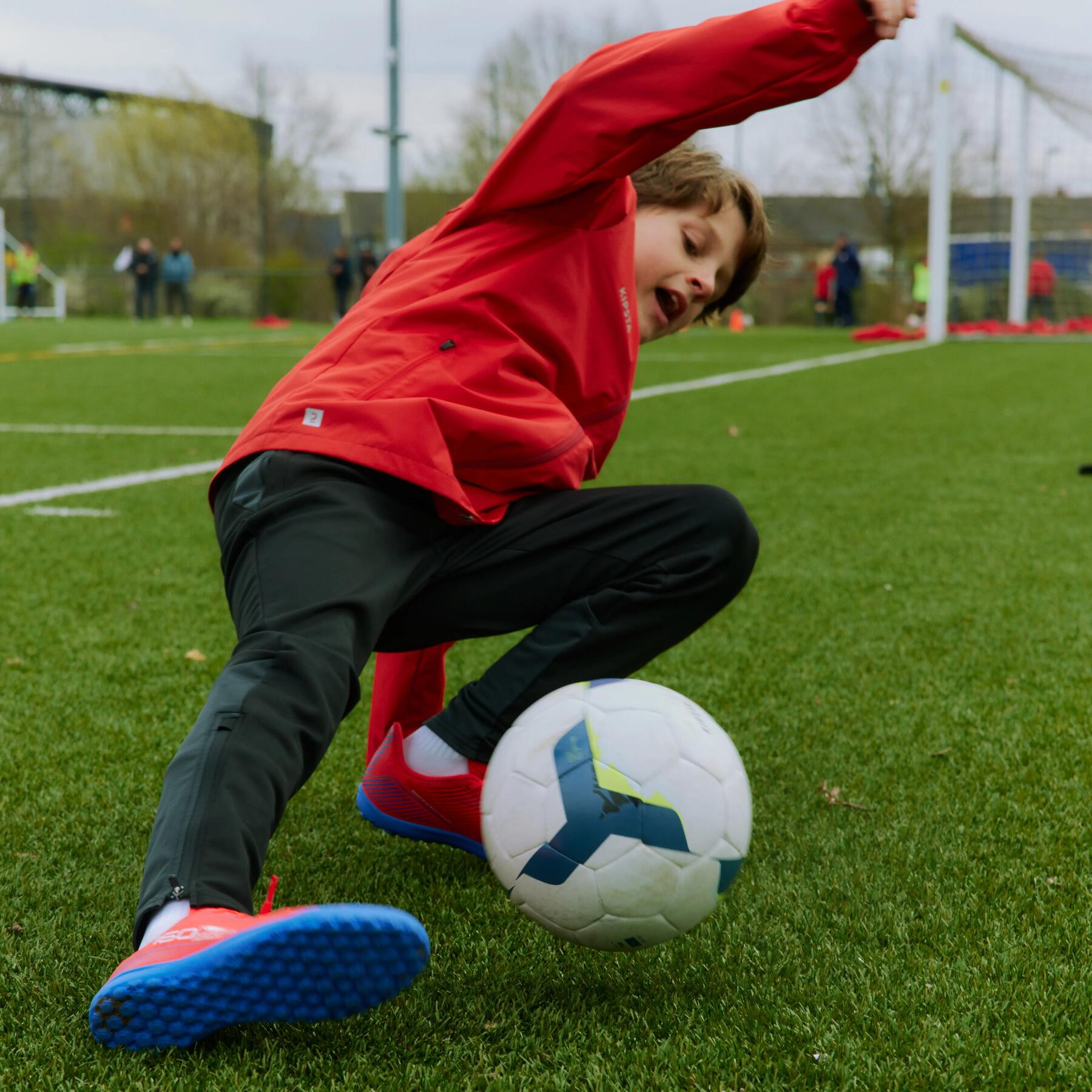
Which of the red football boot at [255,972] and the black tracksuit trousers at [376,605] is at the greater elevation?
the black tracksuit trousers at [376,605]

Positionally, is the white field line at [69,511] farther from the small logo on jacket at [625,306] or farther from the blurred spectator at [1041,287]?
the blurred spectator at [1041,287]

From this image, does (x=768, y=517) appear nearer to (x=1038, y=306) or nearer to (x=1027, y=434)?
(x=1027, y=434)

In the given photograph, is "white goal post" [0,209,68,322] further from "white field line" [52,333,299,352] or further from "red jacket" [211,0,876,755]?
"red jacket" [211,0,876,755]

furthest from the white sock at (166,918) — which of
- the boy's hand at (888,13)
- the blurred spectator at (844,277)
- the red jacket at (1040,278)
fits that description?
the blurred spectator at (844,277)

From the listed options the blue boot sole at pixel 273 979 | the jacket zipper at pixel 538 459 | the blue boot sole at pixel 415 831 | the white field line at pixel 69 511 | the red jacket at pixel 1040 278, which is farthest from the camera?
the red jacket at pixel 1040 278

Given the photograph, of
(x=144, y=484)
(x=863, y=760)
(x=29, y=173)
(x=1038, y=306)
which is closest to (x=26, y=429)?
(x=144, y=484)

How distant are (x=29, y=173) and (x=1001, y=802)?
142 feet

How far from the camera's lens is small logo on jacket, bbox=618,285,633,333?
7.34 feet

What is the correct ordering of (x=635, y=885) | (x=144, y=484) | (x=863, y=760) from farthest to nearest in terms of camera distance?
(x=144, y=484)
(x=863, y=760)
(x=635, y=885)

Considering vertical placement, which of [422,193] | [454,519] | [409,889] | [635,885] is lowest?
[409,889]

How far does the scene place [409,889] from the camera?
81.1 inches

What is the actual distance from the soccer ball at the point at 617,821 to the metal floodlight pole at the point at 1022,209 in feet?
66.0

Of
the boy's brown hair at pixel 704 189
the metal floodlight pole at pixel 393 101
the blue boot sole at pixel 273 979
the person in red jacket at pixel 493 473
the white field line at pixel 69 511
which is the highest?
the metal floodlight pole at pixel 393 101

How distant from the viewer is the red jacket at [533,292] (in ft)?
6.34
